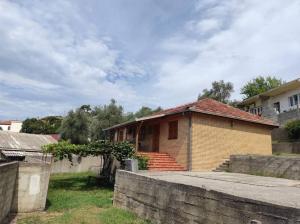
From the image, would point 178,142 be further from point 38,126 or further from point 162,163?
point 38,126

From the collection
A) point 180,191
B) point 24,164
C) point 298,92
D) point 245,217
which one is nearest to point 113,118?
point 298,92

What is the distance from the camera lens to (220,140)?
16844 millimetres

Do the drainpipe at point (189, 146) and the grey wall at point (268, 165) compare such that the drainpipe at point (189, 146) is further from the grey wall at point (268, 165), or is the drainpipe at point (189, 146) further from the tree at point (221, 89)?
the tree at point (221, 89)

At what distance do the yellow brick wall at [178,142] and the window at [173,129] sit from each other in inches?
7.7

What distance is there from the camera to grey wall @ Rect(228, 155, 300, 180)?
1239 centimetres

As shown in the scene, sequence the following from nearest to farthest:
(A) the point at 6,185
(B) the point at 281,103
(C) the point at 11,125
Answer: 1. (A) the point at 6,185
2. (B) the point at 281,103
3. (C) the point at 11,125

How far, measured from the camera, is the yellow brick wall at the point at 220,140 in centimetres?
1599

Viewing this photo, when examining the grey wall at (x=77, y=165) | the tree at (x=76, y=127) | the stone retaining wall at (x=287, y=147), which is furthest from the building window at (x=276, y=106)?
the tree at (x=76, y=127)

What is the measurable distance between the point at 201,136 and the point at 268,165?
384 cm

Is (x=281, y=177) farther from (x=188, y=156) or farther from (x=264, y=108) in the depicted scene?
(x=264, y=108)

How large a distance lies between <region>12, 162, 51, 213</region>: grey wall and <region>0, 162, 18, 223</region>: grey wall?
0.37 meters

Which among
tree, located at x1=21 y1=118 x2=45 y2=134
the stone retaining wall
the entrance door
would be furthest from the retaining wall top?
tree, located at x1=21 y1=118 x2=45 y2=134

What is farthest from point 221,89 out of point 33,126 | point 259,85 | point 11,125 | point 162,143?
point 11,125

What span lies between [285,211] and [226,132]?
12.9 meters
